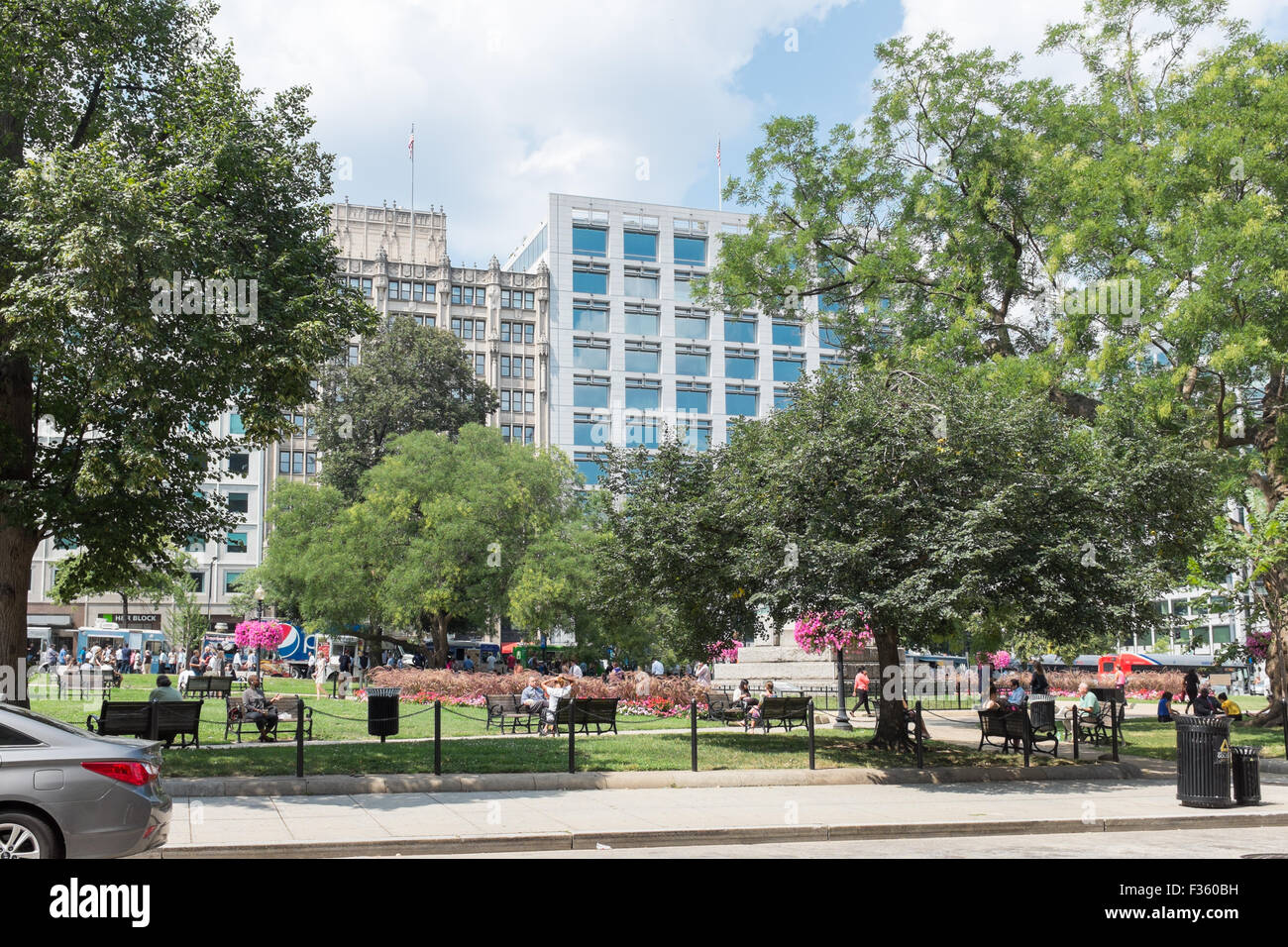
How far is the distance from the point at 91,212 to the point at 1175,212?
2140 centimetres

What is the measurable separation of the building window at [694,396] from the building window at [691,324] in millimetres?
3884

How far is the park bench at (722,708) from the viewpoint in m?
25.7

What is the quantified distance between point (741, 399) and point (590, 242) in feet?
55.2

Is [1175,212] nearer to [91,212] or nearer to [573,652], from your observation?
[91,212]

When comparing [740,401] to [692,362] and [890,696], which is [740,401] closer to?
[692,362]

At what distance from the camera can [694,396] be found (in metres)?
81.3

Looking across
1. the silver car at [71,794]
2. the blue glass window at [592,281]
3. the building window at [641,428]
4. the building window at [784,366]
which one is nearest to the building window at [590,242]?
the blue glass window at [592,281]

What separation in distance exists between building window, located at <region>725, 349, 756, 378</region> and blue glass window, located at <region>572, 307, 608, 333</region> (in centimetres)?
985

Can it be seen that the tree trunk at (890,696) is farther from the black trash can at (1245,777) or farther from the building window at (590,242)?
the building window at (590,242)

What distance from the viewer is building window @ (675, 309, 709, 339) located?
8188cm

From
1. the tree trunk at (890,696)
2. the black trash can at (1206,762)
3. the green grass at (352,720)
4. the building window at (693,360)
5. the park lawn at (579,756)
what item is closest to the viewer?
the black trash can at (1206,762)

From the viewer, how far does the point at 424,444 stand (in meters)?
46.0

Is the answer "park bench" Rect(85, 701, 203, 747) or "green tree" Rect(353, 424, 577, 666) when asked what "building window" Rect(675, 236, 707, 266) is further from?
"park bench" Rect(85, 701, 203, 747)

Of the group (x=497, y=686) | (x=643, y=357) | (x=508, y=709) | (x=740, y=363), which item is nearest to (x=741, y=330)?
(x=740, y=363)
